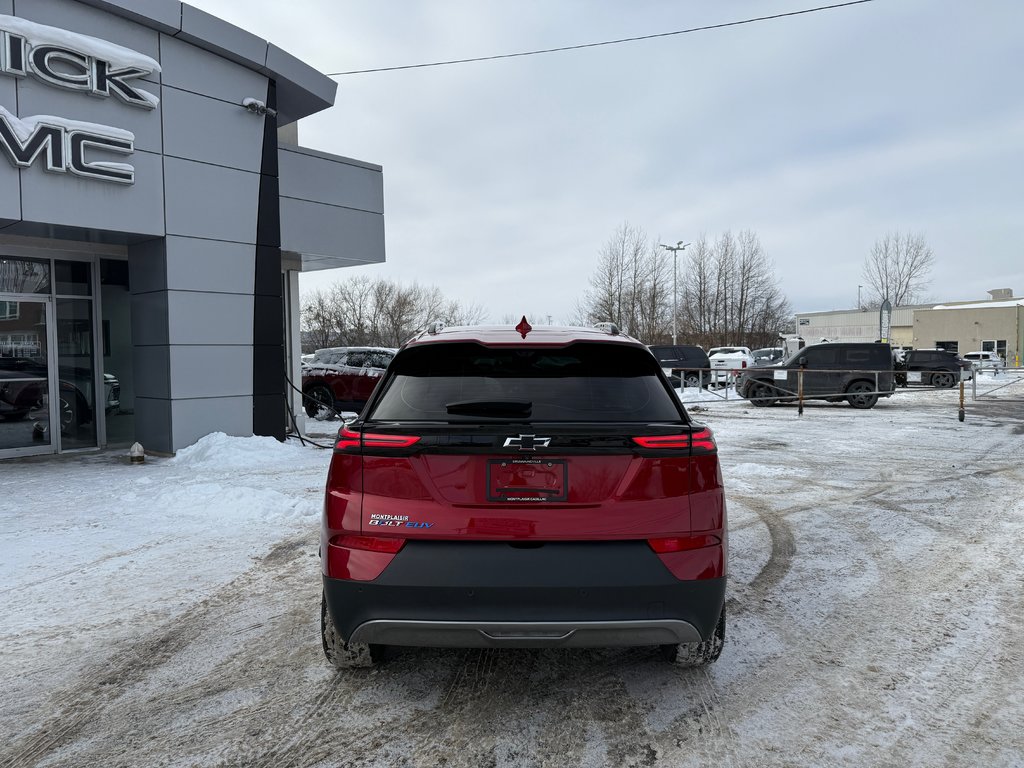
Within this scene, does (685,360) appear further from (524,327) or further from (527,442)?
(527,442)

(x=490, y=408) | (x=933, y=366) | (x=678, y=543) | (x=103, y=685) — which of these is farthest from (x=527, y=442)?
(x=933, y=366)

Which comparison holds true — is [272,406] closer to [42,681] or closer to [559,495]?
[42,681]

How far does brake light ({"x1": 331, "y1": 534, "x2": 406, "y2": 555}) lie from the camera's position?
280cm

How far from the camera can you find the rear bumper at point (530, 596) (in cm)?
272

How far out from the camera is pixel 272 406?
11.2 meters

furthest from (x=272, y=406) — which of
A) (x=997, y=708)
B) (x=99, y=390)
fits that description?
Answer: (x=997, y=708)

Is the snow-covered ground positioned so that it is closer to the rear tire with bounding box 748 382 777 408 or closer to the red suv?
the red suv

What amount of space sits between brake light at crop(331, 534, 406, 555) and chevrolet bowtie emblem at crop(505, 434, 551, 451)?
23.7 inches

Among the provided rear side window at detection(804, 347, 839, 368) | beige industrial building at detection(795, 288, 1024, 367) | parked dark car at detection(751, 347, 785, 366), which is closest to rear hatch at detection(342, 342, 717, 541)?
rear side window at detection(804, 347, 839, 368)

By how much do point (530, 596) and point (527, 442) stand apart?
615 millimetres

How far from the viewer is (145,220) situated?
9547 millimetres

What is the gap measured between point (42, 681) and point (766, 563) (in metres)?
4.70

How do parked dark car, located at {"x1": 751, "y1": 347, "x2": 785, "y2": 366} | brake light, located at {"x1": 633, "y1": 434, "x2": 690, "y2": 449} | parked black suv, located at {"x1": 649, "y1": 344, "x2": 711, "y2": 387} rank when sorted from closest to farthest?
1. brake light, located at {"x1": 633, "y1": 434, "x2": 690, "y2": 449}
2. parked black suv, located at {"x1": 649, "y1": 344, "x2": 711, "y2": 387}
3. parked dark car, located at {"x1": 751, "y1": 347, "x2": 785, "y2": 366}

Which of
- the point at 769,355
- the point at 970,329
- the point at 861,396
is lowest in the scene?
the point at 861,396
